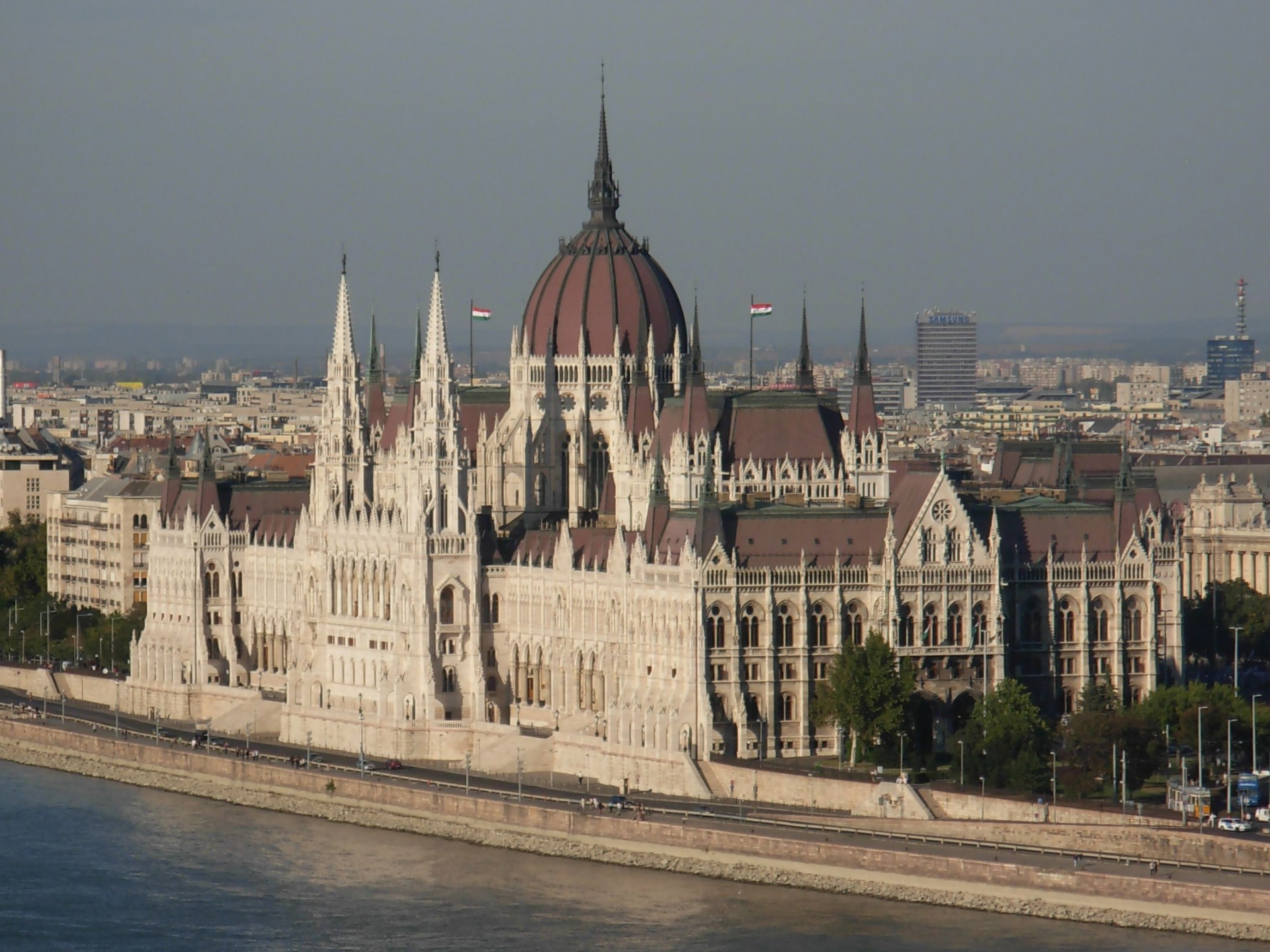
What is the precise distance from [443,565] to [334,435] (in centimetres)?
1501

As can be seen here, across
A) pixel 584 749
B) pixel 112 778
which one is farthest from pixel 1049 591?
pixel 112 778

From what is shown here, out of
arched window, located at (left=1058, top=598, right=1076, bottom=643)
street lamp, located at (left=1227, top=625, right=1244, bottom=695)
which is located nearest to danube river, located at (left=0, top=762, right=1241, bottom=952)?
arched window, located at (left=1058, top=598, right=1076, bottom=643)

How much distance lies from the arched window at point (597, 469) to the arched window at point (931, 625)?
29259mm

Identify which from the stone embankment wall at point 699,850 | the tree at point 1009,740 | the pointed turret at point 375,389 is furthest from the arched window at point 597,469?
the tree at point 1009,740

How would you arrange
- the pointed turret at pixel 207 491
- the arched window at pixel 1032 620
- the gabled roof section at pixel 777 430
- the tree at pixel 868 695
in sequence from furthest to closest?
the pointed turret at pixel 207 491 < the gabled roof section at pixel 777 430 < the arched window at pixel 1032 620 < the tree at pixel 868 695

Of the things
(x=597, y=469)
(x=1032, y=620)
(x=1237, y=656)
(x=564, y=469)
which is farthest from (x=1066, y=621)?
(x=564, y=469)

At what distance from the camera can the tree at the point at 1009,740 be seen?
5290 inches

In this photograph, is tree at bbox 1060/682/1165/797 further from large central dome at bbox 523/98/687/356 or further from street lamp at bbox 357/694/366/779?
large central dome at bbox 523/98/687/356

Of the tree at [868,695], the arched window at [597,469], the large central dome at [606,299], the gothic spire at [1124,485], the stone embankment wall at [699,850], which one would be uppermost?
the large central dome at [606,299]

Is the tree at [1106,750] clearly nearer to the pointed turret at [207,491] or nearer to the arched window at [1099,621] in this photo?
the arched window at [1099,621]

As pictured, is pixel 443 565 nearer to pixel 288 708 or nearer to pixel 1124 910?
pixel 288 708

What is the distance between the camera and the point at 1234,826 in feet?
412

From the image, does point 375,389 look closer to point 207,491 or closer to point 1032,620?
point 207,491

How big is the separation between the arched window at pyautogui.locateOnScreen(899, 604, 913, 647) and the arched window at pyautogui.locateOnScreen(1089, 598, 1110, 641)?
26.2ft
